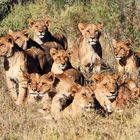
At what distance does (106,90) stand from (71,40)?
5.64m

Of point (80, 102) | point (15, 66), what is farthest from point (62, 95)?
point (15, 66)

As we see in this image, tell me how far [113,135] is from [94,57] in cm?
423

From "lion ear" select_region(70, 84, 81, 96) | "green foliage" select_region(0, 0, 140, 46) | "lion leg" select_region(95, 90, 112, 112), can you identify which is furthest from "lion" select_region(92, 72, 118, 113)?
"green foliage" select_region(0, 0, 140, 46)

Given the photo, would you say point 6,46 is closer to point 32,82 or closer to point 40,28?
point 32,82

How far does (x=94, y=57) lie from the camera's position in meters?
11.6

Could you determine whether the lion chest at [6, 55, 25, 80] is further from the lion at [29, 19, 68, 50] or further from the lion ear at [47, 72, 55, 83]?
the lion at [29, 19, 68, 50]

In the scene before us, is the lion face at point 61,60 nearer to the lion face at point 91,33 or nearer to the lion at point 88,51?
the lion at point 88,51

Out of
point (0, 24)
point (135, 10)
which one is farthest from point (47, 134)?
point (0, 24)

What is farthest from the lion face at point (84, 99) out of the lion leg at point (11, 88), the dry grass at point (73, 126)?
the lion leg at point (11, 88)

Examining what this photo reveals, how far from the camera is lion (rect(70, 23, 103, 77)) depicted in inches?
443

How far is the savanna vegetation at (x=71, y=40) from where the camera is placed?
7.71 metres

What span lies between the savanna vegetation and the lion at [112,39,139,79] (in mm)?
1289

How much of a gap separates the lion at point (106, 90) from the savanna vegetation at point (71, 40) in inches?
14.8

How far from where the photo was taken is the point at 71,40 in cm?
1431
